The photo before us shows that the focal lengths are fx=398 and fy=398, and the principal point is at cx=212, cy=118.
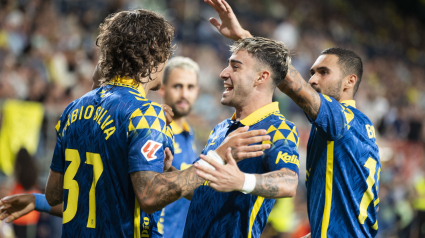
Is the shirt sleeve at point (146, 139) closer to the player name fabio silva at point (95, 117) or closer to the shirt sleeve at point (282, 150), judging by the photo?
the player name fabio silva at point (95, 117)

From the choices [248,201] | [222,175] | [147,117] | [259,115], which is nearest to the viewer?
[222,175]

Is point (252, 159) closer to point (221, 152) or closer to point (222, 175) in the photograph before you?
point (221, 152)

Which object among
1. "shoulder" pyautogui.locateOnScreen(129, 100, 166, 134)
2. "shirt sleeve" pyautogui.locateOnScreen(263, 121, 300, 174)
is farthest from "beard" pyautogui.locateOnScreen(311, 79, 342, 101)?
"shoulder" pyautogui.locateOnScreen(129, 100, 166, 134)

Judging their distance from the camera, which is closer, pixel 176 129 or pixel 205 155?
pixel 205 155

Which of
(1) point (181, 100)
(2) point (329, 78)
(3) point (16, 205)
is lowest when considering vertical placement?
(3) point (16, 205)

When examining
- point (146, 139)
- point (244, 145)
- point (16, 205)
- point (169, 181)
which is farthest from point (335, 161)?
point (16, 205)

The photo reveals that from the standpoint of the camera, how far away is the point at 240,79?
108 inches

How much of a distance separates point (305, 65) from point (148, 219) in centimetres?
1071

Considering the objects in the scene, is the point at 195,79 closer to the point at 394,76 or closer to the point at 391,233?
the point at 391,233

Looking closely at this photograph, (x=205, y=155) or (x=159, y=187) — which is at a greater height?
(x=205, y=155)

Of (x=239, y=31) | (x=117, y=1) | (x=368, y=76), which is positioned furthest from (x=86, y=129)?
(x=368, y=76)

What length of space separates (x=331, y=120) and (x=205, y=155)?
1066 millimetres

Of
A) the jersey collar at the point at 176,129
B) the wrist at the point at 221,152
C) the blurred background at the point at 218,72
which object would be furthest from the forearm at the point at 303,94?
the jersey collar at the point at 176,129

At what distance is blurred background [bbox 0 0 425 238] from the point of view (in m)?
5.88
